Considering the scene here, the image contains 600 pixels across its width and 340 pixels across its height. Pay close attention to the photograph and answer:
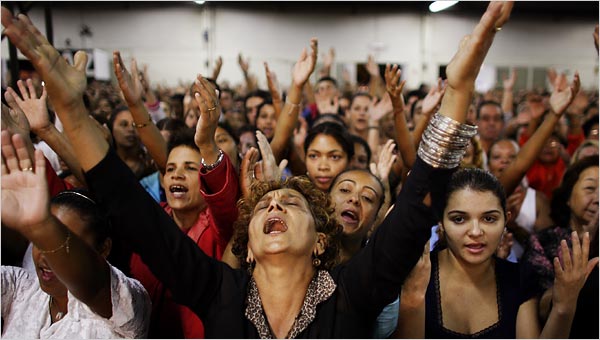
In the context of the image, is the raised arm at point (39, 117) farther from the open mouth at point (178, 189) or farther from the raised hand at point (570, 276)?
the raised hand at point (570, 276)

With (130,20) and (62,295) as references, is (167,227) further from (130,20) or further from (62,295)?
(130,20)

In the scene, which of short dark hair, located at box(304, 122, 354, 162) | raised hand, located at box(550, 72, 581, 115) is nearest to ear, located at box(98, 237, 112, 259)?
short dark hair, located at box(304, 122, 354, 162)

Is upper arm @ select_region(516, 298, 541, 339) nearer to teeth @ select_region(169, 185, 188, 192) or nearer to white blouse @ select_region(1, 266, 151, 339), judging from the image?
white blouse @ select_region(1, 266, 151, 339)

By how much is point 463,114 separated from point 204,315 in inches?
35.9

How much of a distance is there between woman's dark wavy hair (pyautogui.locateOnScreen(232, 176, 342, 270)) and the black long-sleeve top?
0.20 meters

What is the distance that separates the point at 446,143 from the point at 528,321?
103cm

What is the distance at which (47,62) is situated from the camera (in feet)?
4.17

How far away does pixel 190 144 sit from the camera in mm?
2627

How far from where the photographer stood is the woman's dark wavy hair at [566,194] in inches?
113

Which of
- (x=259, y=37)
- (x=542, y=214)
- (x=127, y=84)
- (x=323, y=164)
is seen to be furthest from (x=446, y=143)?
(x=259, y=37)

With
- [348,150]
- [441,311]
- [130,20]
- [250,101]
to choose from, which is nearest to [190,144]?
[348,150]

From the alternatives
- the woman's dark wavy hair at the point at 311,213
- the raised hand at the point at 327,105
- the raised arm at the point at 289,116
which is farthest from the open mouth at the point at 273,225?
the raised hand at the point at 327,105

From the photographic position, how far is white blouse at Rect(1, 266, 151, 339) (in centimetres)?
154

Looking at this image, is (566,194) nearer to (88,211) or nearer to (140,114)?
(140,114)
